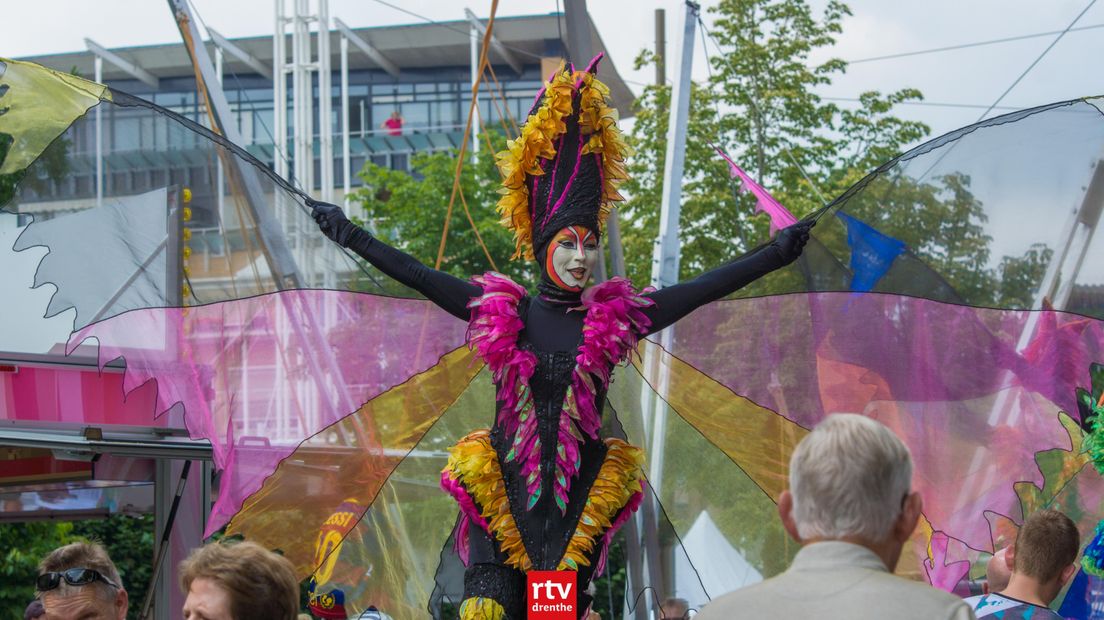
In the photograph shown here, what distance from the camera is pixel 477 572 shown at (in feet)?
14.2

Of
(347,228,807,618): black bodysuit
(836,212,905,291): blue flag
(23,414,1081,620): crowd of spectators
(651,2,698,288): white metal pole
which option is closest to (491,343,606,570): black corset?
(347,228,807,618): black bodysuit

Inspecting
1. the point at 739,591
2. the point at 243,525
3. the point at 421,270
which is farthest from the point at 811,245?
the point at 739,591

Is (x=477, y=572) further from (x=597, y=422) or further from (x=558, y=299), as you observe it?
(x=558, y=299)

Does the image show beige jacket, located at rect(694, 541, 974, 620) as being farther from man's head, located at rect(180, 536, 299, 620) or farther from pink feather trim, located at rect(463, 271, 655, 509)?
pink feather trim, located at rect(463, 271, 655, 509)

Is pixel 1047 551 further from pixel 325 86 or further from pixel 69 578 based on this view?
pixel 325 86

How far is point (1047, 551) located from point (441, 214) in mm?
17117

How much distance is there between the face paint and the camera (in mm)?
4469

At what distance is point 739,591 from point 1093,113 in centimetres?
354

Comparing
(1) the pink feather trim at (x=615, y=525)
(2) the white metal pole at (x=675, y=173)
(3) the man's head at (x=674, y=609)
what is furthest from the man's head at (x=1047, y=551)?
(2) the white metal pole at (x=675, y=173)

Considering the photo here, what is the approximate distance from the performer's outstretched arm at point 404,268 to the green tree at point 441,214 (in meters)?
13.8

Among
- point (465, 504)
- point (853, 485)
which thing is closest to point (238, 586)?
point (853, 485)

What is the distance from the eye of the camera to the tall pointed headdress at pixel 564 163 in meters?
4.55

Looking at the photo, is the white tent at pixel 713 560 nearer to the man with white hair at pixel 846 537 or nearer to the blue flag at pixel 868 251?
the blue flag at pixel 868 251

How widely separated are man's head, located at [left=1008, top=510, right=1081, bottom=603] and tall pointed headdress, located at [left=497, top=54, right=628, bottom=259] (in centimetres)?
169
